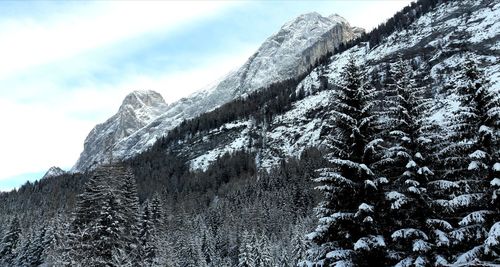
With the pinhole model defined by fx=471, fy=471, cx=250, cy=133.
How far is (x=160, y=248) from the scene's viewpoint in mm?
53562

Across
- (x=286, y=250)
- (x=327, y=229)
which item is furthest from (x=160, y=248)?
(x=327, y=229)

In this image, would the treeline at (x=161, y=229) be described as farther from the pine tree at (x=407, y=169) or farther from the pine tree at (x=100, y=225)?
the pine tree at (x=407, y=169)

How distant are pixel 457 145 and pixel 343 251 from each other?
21.6ft

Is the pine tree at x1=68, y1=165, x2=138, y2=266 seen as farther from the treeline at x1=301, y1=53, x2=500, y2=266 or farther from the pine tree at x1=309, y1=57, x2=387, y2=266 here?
the treeline at x1=301, y1=53, x2=500, y2=266

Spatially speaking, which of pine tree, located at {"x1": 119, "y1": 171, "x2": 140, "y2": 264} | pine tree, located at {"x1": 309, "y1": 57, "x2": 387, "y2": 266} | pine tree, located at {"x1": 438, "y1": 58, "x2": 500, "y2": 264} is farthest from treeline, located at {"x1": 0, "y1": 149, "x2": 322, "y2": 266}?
pine tree, located at {"x1": 438, "y1": 58, "x2": 500, "y2": 264}

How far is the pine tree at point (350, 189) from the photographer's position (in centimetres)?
1983

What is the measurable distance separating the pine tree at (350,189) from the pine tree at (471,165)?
295 centimetres

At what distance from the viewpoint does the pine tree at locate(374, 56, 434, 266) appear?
1905cm

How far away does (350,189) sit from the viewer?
2100 cm

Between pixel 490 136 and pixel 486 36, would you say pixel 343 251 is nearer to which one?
pixel 490 136

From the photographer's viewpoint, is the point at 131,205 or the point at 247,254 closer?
the point at 131,205

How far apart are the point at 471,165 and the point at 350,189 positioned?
16.5ft

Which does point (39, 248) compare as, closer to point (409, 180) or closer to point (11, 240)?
point (11, 240)

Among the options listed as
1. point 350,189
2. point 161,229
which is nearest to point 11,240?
point 161,229
